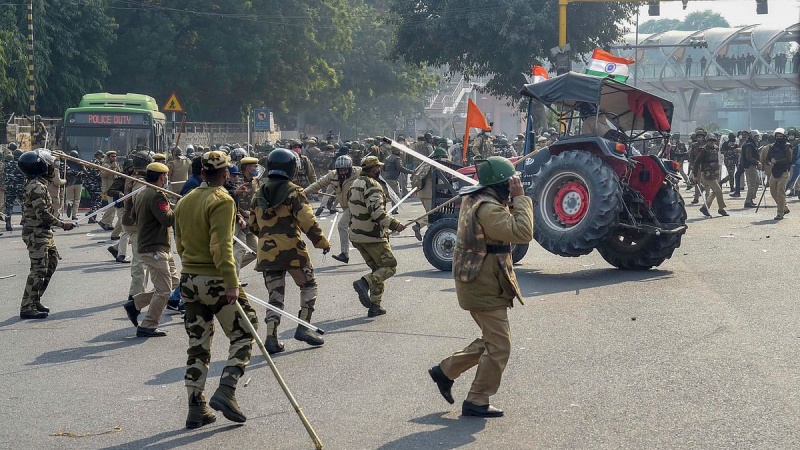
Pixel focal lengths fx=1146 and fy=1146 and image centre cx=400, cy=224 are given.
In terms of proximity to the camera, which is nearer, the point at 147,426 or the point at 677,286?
the point at 147,426

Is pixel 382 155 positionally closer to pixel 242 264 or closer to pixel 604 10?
pixel 242 264

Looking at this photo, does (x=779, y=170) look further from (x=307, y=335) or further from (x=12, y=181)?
(x=12, y=181)

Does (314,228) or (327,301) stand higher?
(314,228)

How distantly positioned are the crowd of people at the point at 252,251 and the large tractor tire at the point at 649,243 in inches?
142

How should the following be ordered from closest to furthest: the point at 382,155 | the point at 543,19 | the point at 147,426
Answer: the point at 147,426 < the point at 382,155 < the point at 543,19

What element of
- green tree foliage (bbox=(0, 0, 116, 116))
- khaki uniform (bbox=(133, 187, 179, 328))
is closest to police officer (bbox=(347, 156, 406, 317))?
khaki uniform (bbox=(133, 187, 179, 328))

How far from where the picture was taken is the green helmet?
6.95 meters

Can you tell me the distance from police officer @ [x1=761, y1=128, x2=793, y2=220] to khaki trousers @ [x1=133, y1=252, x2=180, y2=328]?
14.7 meters

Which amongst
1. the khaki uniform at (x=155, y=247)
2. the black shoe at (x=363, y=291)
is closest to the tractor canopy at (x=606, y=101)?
the black shoe at (x=363, y=291)

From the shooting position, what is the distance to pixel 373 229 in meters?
11.1

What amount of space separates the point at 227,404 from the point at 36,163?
5.07 metres

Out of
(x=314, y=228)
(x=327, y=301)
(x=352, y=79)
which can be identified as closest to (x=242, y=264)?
(x=327, y=301)

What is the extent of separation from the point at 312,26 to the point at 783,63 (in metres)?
34.2

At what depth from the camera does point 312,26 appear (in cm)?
5366
